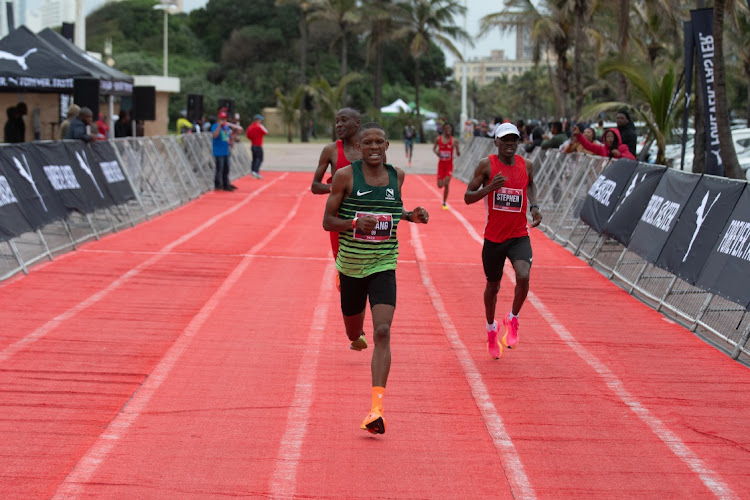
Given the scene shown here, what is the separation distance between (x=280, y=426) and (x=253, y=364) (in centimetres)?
171

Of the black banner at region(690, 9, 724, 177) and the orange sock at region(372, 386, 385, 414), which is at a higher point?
the black banner at region(690, 9, 724, 177)

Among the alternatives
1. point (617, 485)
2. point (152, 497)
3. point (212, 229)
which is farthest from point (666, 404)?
point (212, 229)

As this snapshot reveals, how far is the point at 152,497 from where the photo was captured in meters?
5.26

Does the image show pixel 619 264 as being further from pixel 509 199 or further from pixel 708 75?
pixel 509 199

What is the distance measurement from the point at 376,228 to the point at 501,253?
2325 millimetres

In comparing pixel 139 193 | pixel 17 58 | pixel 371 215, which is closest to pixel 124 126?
pixel 17 58

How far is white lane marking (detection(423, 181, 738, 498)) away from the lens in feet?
18.8

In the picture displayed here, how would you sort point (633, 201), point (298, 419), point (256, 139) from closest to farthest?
point (298, 419) < point (633, 201) < point (256, 139)

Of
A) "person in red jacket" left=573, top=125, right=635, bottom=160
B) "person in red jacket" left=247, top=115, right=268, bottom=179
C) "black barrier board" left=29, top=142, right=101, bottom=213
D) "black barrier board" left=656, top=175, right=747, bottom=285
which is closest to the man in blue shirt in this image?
"person in red jacket" left=247, top=115, right=268, bottom=179

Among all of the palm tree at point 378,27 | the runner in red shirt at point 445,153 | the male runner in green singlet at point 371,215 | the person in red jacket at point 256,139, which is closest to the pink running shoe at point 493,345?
the male runner in green singlet at point 371,215

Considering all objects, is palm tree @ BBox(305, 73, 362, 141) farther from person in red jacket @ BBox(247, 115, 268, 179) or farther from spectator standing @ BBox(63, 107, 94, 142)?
spectator standing @ BBox(63, 107, 94, 142)

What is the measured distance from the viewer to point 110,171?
16.9 metres

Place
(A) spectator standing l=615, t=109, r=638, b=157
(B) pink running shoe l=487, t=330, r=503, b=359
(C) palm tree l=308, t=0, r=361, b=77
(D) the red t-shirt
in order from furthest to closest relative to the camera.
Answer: (C) palm tree l=308, t=0, r=361, b=77
(D) the red t-shirt
(A) spectator standing l=615, t=109, r=638, b=157
(B) pink running shoe l=487, t=330, r=503, b=359

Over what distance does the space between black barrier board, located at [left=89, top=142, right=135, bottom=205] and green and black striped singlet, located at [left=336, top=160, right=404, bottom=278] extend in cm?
1024
